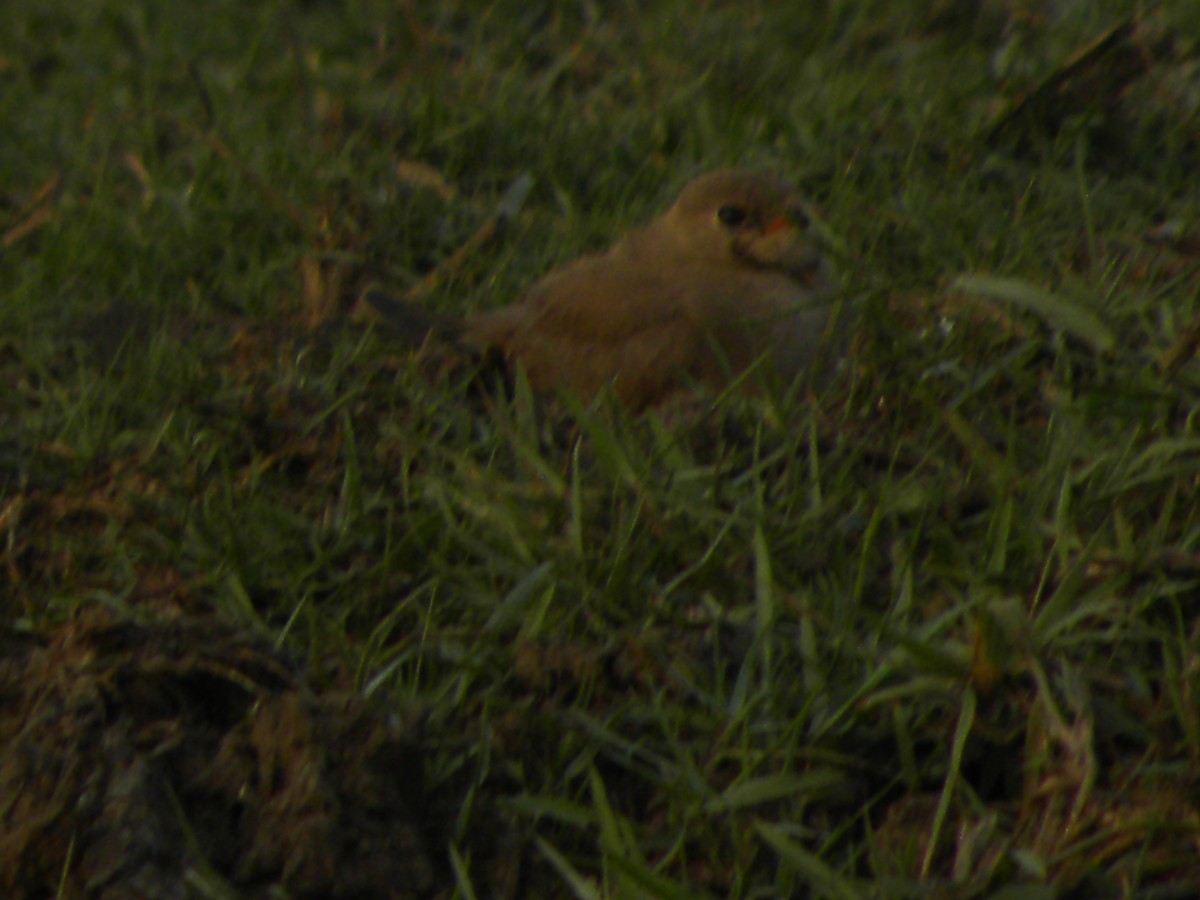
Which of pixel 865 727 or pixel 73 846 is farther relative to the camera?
pixel 865 727

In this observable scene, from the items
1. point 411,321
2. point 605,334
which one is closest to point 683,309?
point 605,334

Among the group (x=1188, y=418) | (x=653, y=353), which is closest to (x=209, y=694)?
(x=653, y=353)

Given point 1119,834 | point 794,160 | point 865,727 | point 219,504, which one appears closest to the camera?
point 1119,834

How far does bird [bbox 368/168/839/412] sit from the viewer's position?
3791mm

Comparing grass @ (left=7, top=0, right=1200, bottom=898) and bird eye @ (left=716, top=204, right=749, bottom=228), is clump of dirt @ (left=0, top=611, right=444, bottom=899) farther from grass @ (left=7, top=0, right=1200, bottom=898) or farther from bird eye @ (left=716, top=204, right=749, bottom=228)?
bird eye @ (left=716, top=204, right=749, bottom=228)

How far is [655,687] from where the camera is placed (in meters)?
2.88

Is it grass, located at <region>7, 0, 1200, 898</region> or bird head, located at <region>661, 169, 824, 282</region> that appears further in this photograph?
bird head, located at <region>661, 169, 824, 282</region>

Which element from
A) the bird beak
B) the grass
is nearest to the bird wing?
the grass

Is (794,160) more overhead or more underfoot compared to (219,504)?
more underfoot

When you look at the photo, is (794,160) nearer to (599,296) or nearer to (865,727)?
(599,296)

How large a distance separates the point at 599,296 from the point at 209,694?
1468 millimetres

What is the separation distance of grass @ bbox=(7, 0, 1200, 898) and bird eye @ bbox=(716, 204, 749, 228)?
24cm

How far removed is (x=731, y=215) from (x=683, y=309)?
0.44 metres

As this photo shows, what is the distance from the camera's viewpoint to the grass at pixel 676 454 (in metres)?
2.67
